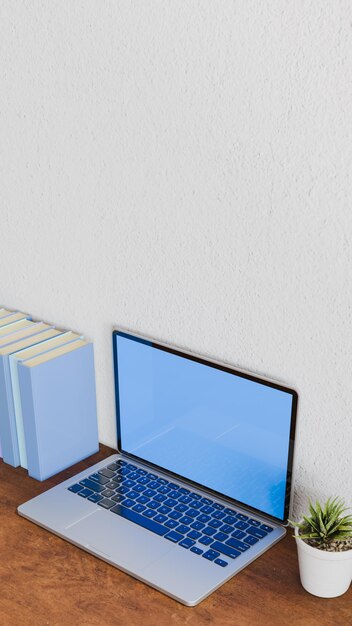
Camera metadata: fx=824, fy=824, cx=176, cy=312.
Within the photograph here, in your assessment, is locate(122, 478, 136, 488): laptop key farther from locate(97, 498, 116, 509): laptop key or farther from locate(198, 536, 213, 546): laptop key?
locate(198, 536, 213, 546): laptop key

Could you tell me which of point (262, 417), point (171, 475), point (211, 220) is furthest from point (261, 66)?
point (171, 475)

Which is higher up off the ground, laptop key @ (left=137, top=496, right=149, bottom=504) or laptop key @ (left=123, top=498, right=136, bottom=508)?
laptop key @ (left=137, top=496, right=149, bottom=504)

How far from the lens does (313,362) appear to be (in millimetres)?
1184

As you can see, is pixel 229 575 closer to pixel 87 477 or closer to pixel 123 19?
pixel 87 477

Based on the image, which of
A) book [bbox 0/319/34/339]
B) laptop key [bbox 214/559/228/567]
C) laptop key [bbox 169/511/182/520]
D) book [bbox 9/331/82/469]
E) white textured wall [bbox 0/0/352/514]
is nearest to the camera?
white textured wall [bbox 0/0/352/514]

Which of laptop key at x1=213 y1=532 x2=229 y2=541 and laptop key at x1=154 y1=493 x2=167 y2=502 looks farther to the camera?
laptop key at x1=154 y1=493 x2=167 y2=502

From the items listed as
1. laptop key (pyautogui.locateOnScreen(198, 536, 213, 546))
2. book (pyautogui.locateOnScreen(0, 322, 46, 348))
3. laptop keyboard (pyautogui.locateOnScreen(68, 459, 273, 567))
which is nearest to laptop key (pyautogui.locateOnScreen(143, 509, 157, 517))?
laptop keyboard (pyautogui.locateOnScreen(68, 459, 273, 567))

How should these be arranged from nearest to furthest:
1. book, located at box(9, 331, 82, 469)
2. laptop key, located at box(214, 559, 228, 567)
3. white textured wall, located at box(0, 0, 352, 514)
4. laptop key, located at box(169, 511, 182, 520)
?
white textured wall, located at box(0, 0, 352, 514)
laptop key, located at box(214, 559, 228, 567)
laptop key, located at box(169, 511, 182, 520)
book, located at box(9, 331, 82, 469)

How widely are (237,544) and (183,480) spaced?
7.7 inches

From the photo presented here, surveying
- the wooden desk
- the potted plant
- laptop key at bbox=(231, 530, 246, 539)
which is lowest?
the wooden desk

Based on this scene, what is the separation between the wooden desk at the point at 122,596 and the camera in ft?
3.63

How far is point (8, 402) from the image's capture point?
143 centimetres

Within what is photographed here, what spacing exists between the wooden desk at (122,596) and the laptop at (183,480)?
0.7 inches

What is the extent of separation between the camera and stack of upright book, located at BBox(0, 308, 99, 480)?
1.39 m
